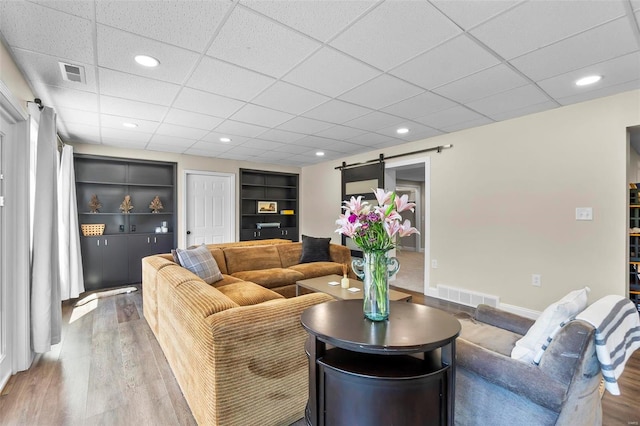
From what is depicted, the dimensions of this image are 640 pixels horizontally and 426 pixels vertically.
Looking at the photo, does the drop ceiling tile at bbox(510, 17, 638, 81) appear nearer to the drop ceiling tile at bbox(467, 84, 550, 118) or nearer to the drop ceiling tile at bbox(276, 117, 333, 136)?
the drop ceiling tile at bbox(467, 84, 550, 118)

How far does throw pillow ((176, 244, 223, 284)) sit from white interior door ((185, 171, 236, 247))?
2.69 metres

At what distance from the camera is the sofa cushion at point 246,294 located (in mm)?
2695

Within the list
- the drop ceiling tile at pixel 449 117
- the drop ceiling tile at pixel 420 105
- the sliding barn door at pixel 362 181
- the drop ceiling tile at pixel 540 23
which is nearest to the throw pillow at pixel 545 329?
the drop ceiling tile at pixel 540 23

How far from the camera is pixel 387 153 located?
5.14 meters

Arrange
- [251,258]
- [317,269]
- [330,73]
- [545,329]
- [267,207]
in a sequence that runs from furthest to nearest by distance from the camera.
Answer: [267,207], [317,269], [251,258], [330,73], [545,329]

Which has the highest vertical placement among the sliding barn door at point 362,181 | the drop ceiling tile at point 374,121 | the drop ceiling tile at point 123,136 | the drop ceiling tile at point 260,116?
the drop ceiling tile at point 123,136

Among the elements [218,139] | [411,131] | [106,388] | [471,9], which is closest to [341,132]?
[411,131]

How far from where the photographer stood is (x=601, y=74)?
239 cm

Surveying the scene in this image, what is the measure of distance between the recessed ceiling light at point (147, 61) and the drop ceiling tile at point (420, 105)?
2.17m

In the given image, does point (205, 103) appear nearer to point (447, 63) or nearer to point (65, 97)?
point (65, 97)

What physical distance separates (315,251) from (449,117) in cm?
262

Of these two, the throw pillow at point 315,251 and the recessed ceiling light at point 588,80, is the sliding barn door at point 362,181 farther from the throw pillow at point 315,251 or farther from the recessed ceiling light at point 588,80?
the recessed ceiling light at point 588,80

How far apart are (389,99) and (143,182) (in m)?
4.82

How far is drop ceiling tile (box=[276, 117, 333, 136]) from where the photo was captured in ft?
11.9
